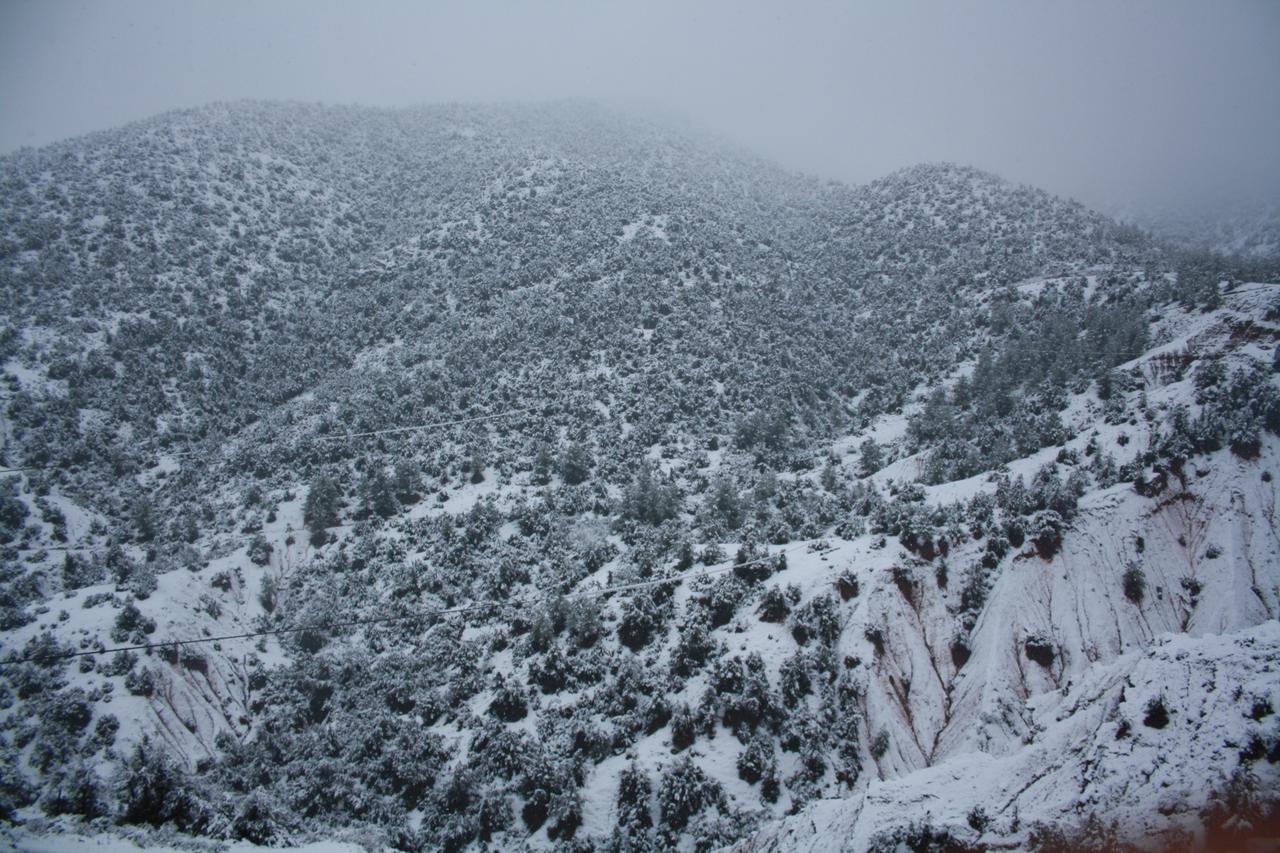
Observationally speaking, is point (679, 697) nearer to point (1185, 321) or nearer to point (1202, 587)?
point (1202, 587)

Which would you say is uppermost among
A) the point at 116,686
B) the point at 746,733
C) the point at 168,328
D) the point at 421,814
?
the point at 168,328

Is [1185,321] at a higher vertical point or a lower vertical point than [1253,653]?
higher

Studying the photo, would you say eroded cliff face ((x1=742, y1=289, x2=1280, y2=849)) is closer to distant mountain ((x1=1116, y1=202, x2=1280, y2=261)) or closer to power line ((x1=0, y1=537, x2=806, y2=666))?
power line ((x1=0, y1=537, x2=806, y2=666))

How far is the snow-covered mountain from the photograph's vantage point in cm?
2391

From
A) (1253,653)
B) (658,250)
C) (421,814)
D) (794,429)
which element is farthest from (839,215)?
(421,814)

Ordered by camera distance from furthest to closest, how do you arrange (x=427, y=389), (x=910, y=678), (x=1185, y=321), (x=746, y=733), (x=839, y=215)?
1. (x=839, y=215)
2. (x=427, y=389)
3. (x=1185, y=321)
4. (x=910, y=678)
5. (x=746, y=733)

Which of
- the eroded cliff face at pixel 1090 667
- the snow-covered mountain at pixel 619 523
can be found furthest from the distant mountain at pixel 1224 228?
the eroded cliff face at pixel 1090 667

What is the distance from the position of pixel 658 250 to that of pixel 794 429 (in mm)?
30698

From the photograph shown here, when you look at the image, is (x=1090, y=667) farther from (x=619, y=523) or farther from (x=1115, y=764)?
(x=619, y=523)

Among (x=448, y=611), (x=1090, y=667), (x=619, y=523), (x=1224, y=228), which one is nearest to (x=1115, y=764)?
(x=1090, y=667)

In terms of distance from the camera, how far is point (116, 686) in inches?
1150

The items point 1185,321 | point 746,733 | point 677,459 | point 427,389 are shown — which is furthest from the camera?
point 427,389

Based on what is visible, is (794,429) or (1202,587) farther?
(794,429)

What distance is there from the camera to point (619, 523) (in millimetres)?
43438
